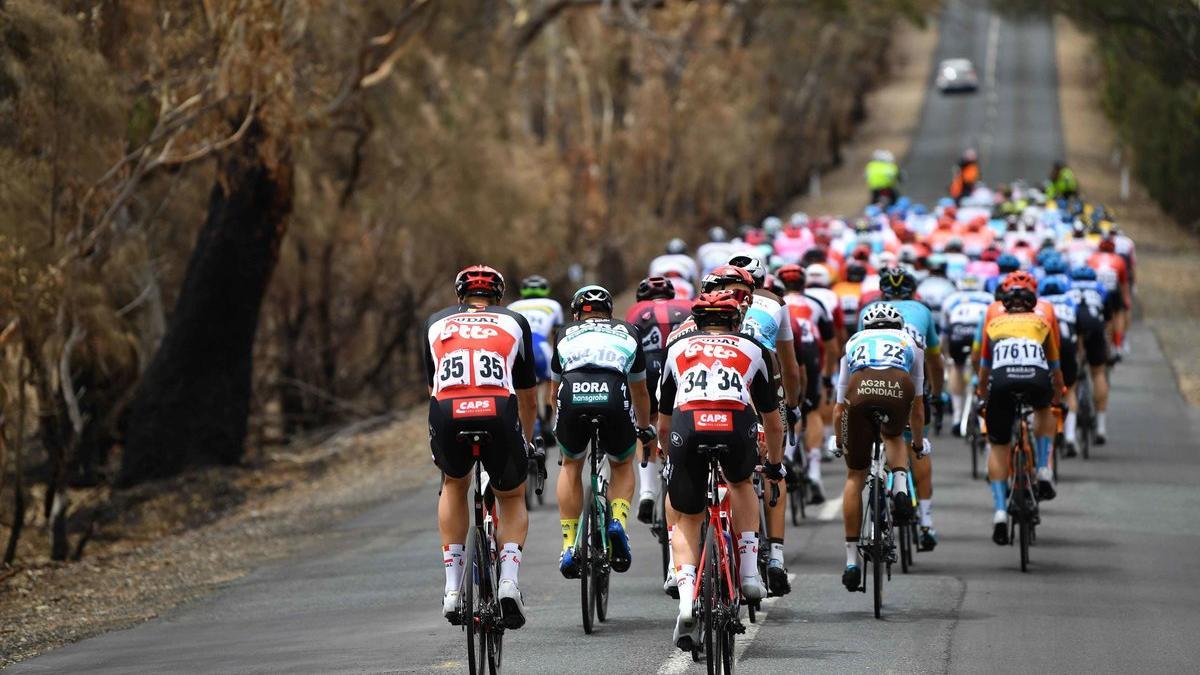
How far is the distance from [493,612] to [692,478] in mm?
1166

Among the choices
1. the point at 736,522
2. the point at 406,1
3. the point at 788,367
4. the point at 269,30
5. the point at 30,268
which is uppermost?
the point at 406,1

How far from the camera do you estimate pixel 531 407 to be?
10.5 metres

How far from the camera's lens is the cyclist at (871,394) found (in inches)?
492

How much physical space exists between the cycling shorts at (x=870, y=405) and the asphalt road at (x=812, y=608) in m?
0.98

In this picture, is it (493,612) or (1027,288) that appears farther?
(1027,288)

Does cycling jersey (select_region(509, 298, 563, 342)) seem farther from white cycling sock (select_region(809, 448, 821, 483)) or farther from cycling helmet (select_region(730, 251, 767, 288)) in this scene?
cycling helmet (select_region(730, 251, 767, 288))

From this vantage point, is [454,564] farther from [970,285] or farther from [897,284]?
[970,285]

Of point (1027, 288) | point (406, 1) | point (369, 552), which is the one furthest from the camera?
point (406, 1)

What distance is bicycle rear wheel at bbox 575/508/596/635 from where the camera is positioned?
11.4 meters

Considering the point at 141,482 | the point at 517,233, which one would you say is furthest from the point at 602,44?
the point at 141,482

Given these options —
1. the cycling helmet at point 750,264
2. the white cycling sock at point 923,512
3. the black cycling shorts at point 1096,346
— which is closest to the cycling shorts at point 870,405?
the cycling helmet at point 750,264

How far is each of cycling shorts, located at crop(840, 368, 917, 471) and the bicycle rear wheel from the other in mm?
1905

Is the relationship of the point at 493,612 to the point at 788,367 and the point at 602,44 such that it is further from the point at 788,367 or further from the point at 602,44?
the point at 602,44

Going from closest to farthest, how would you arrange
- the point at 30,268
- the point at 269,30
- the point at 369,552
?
the point at 369,552, the point at 30,268, the point at 269,30
